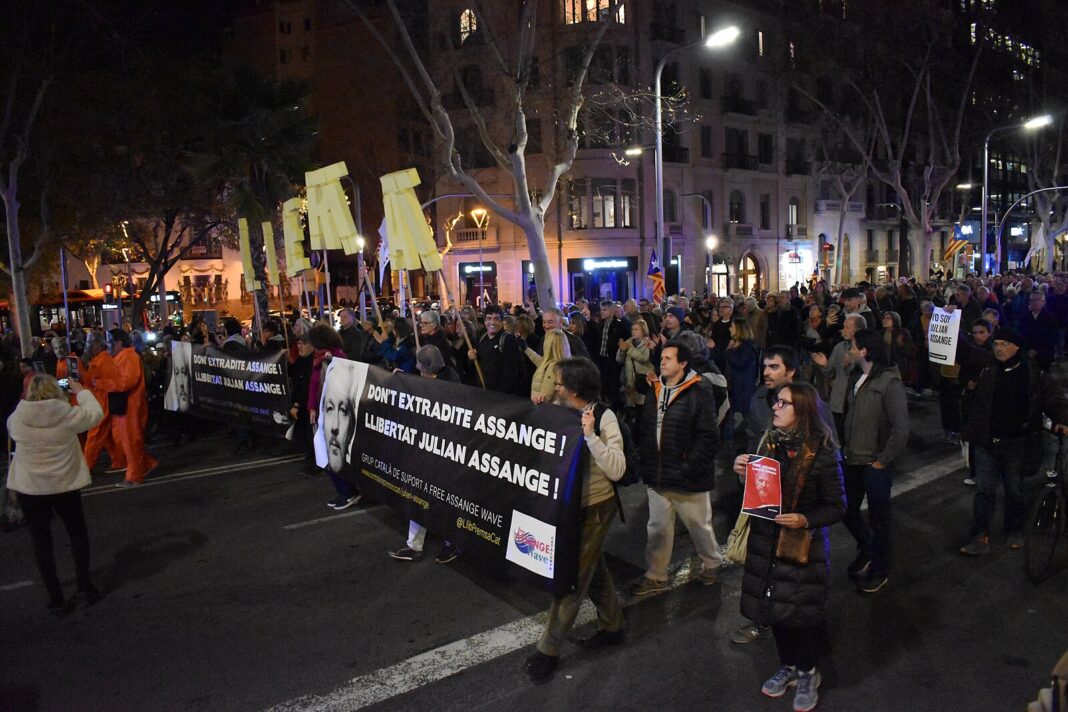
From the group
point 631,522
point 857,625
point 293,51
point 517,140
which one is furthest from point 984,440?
point 293,51

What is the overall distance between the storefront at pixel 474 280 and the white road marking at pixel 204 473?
30544mm

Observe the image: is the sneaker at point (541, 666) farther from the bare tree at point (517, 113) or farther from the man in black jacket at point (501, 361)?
the bare tree at point (517, 113)

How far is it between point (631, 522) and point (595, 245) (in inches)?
1314

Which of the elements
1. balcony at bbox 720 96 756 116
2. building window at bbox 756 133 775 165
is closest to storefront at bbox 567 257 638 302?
balcony at bbox 720 96 756 116

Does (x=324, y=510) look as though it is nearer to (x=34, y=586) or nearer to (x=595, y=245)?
(x=34, y=586)

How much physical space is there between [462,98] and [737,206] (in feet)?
52.8

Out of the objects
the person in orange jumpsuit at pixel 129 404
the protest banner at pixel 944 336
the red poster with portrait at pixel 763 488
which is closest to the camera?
the red poster with portrait at pixel 763 488

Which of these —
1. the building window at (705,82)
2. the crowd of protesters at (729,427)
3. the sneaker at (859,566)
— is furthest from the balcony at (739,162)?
the sneaker at (859,566)

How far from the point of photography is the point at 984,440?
5902 millimetres

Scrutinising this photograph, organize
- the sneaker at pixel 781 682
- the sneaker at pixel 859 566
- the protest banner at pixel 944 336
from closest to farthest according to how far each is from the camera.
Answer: the sneaker at pixel 781 682, the sneaker at pixel 859 566, the protest banner at pixel 944 336

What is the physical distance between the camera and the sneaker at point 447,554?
6164 millimetres

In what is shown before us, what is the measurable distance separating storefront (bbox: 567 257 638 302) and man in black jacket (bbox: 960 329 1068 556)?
33740 millimetres

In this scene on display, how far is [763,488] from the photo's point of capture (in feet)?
12.7

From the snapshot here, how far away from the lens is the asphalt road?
14.0 ft
